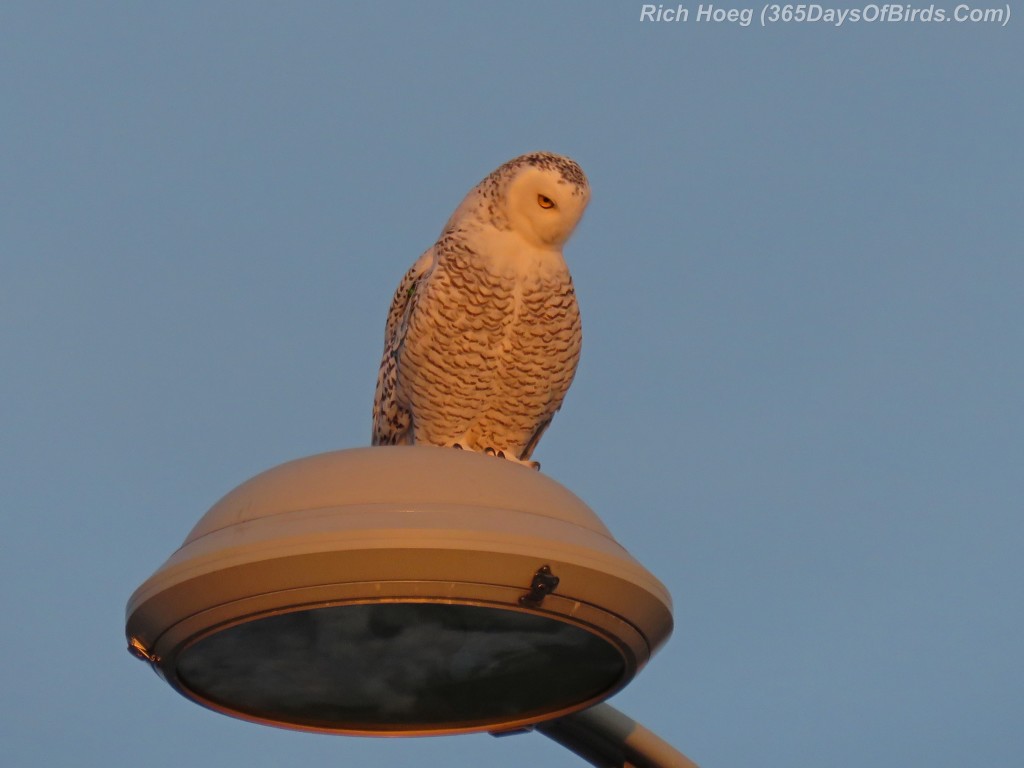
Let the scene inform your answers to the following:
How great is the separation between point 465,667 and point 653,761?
0.50 meters

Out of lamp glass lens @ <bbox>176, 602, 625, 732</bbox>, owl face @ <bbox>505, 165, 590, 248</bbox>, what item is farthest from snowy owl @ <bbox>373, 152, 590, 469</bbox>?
lamp glass lens @ <bbox>176, 602, 625, 732</bbox>

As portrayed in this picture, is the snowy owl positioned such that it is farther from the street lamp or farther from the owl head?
the street lamp

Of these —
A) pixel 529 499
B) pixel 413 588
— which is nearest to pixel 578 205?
pixel 529 499

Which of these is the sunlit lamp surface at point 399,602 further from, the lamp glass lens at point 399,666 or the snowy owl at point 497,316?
the snowy owl at point 497,316

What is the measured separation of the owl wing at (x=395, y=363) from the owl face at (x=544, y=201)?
18.2 inches

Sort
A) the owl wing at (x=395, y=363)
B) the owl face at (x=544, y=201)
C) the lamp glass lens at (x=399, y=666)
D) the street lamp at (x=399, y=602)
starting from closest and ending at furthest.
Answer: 1. the street lamp at (x=399, y=602)
2. the lamp glass lens at (x=399, y=666)
3. the owl face at (x=544, y=201)
4. the owl wing at (x=395, y=363)

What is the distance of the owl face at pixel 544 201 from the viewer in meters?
4.34

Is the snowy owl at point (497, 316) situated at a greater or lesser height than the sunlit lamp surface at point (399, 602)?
greater

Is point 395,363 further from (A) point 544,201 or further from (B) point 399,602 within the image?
(B) point 399,602

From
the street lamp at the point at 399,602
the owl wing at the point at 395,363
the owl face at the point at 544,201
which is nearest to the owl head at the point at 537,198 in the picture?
the owl face at the point at 544,201

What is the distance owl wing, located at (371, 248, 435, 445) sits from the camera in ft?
15.7

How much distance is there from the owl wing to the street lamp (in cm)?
221

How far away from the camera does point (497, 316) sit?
4.48 metres

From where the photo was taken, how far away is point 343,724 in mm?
2693
